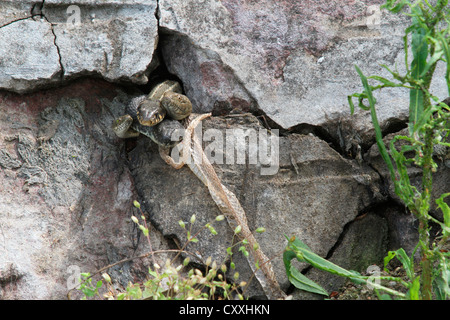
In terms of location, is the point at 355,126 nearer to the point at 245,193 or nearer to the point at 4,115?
the point at 245,193

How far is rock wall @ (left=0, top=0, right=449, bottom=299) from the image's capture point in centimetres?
344

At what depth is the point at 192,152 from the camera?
346 cm

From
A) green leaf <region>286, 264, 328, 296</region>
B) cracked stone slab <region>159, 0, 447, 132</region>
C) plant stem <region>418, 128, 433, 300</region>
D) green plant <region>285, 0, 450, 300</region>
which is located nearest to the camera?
green plant <region>285, 0, 450, 300</region>

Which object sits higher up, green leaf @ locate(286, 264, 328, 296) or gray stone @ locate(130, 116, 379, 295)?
gray stone @ locate(130, 116, 379, 295)

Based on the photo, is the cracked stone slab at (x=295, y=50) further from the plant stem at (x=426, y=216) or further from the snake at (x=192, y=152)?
the plant stem at (x=426, y=216)

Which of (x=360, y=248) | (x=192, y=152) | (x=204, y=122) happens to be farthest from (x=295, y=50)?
(x=360, y=248)

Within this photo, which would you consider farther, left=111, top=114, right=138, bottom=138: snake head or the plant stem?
left=111, top=114, right=138, bottom=138: snake head

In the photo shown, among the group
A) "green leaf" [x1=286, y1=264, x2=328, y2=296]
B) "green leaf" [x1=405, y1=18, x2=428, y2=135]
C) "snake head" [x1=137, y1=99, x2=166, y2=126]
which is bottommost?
"green leaf" [x1=286, y1=264, x2=328, y2=296]

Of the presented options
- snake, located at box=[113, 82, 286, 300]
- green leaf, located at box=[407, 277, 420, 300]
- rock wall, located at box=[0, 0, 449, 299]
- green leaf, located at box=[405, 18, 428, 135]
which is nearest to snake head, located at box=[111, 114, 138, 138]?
snake, located at box=[113, 82, 286, 300]

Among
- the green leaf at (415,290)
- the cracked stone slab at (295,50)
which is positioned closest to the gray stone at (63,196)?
the cracked stone slab at (295,50)

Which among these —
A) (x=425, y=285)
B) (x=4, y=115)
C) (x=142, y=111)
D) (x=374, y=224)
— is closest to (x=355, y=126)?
(x=374, y=224)

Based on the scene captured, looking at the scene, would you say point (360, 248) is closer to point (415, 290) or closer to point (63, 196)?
point (415, 290)

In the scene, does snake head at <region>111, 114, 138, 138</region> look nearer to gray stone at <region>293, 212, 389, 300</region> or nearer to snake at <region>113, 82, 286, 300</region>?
snake at <region>113, 82, 286, 300</region>

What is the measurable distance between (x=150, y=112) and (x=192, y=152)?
1.33 feet
